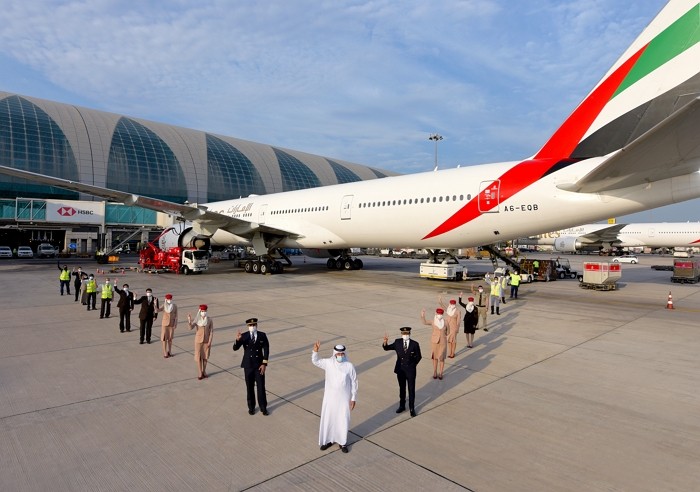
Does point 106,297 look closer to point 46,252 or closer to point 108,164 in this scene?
point 46,252

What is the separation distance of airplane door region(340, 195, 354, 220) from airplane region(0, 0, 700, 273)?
0.05 m

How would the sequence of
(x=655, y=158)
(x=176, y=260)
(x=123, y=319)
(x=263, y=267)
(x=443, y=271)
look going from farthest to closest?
(x=176, y=260) → (x=263, y=267) → (x=443, y=271) → (x=655, y=158) → (x=123, y=319)

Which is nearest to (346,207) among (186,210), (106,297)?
(186,210)

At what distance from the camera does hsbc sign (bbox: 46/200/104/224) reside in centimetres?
3906

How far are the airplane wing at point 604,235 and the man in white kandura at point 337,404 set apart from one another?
58.4 metres

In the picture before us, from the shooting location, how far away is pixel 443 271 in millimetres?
21000

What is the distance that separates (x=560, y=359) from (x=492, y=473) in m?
4.77

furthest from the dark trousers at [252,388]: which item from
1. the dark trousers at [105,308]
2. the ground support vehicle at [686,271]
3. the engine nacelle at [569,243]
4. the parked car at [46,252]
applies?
the engine nacelle at [569,243]

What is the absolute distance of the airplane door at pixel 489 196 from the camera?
15781 millimetres

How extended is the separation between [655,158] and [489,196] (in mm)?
5525

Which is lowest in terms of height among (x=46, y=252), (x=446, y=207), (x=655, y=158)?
(x=46, y=252)

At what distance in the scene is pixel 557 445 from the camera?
469 cm

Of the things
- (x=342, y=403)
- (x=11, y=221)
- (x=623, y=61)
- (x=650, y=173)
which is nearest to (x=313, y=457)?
(x=342, y=403)

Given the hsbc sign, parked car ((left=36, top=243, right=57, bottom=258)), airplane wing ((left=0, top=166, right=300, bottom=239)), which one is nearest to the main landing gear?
airplane wing ((left=0, top=166, right=300, bottom=239))
